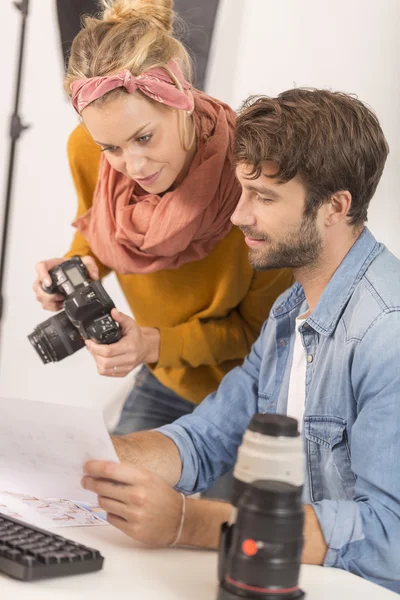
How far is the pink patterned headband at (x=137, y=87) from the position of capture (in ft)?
4.62

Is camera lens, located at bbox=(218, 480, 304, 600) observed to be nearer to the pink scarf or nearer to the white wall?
the pink scarf

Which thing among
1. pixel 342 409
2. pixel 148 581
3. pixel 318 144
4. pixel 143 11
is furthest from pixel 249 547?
pixel 143 11

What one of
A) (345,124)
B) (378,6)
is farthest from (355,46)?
(345,124)

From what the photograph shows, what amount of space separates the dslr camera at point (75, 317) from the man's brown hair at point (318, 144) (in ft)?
1.21

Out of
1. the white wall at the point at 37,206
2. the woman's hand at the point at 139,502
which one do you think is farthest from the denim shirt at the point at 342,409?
the white wall at the point at 37,206

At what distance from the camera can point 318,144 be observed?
126cm

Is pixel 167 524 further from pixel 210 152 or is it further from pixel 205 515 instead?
pixel 210 152

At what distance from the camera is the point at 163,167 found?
1512 millimetres

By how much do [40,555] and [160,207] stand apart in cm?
90

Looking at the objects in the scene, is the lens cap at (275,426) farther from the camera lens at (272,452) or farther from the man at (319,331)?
the man at (319,331)

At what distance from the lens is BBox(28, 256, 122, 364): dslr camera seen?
150cm

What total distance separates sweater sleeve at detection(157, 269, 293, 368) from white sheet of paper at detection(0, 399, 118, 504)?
0.60m

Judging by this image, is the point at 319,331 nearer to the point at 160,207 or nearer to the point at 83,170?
the point at 160,207

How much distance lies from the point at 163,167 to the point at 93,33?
263mm
